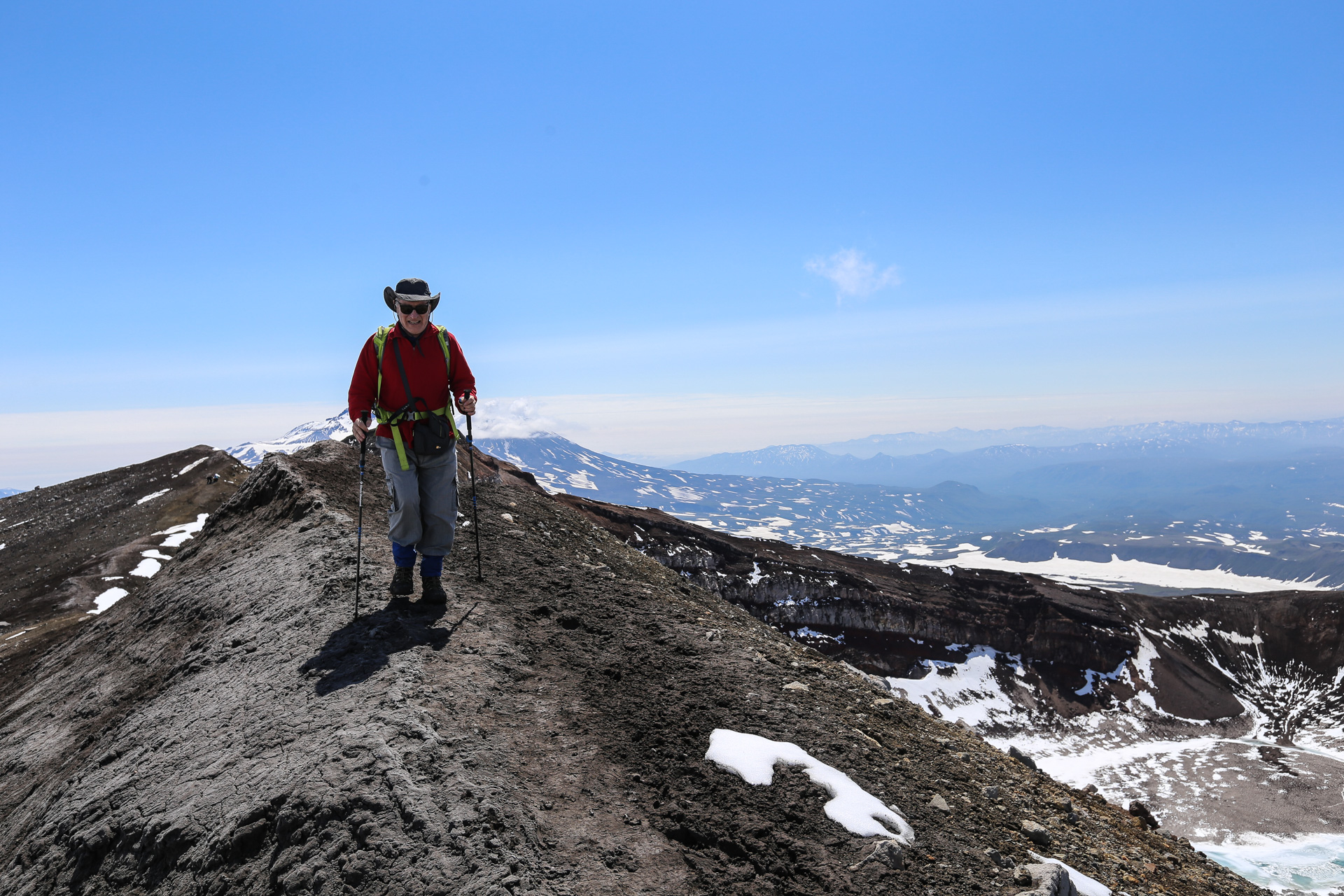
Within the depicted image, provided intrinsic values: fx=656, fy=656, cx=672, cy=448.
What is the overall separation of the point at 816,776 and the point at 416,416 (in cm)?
670

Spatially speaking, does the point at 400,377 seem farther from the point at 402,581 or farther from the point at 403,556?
the point at 402,581

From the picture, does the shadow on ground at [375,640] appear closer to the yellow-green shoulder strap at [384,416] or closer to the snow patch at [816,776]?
the yellow-green shoulder strap at [384,416]

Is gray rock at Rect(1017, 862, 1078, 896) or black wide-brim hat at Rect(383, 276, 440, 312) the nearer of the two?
gray rock at Rect(1017, 862, 1078, 896)

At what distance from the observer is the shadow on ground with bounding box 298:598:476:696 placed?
754 centimetres

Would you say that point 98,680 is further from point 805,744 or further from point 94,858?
point 805,744

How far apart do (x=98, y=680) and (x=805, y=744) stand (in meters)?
11.9

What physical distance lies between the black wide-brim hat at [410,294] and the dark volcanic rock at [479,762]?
A: 417cm

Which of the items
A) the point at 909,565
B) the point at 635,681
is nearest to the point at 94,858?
the point at 635,681

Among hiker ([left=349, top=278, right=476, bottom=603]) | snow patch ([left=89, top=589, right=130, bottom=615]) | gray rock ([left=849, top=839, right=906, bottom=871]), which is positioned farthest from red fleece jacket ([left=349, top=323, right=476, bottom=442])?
snow patch ([left=89, top=589, right=130, bottom=615])

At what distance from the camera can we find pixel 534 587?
10797 millimetres

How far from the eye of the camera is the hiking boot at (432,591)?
9.32 meters

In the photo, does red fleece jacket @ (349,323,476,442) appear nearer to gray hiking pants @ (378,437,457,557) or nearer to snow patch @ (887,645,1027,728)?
gray hiking pants @ (378,437,457,557)

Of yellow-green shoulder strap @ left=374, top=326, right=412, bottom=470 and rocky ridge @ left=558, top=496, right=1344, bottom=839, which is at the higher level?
yellow-green shoulder strap @ left=374, top=326, right=412, bottom=470

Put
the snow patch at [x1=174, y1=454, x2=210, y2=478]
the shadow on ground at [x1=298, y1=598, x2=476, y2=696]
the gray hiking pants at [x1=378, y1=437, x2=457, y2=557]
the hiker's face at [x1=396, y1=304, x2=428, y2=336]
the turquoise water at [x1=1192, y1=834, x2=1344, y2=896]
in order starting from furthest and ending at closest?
the turquoise water at [x1=1192, y1=834, x2=1344, y2=896]
the snow patch at [x1=174, y1=454, x2=210, y2=478]
the gray hiking pants at [x1=378, y1=437, x2=457, y2=557]
the hiker's face at [x1=396, y1=304, x2=428, y2=336]
the shadow on ground at [x1=298, y1=598, x2=476, y2=696]
